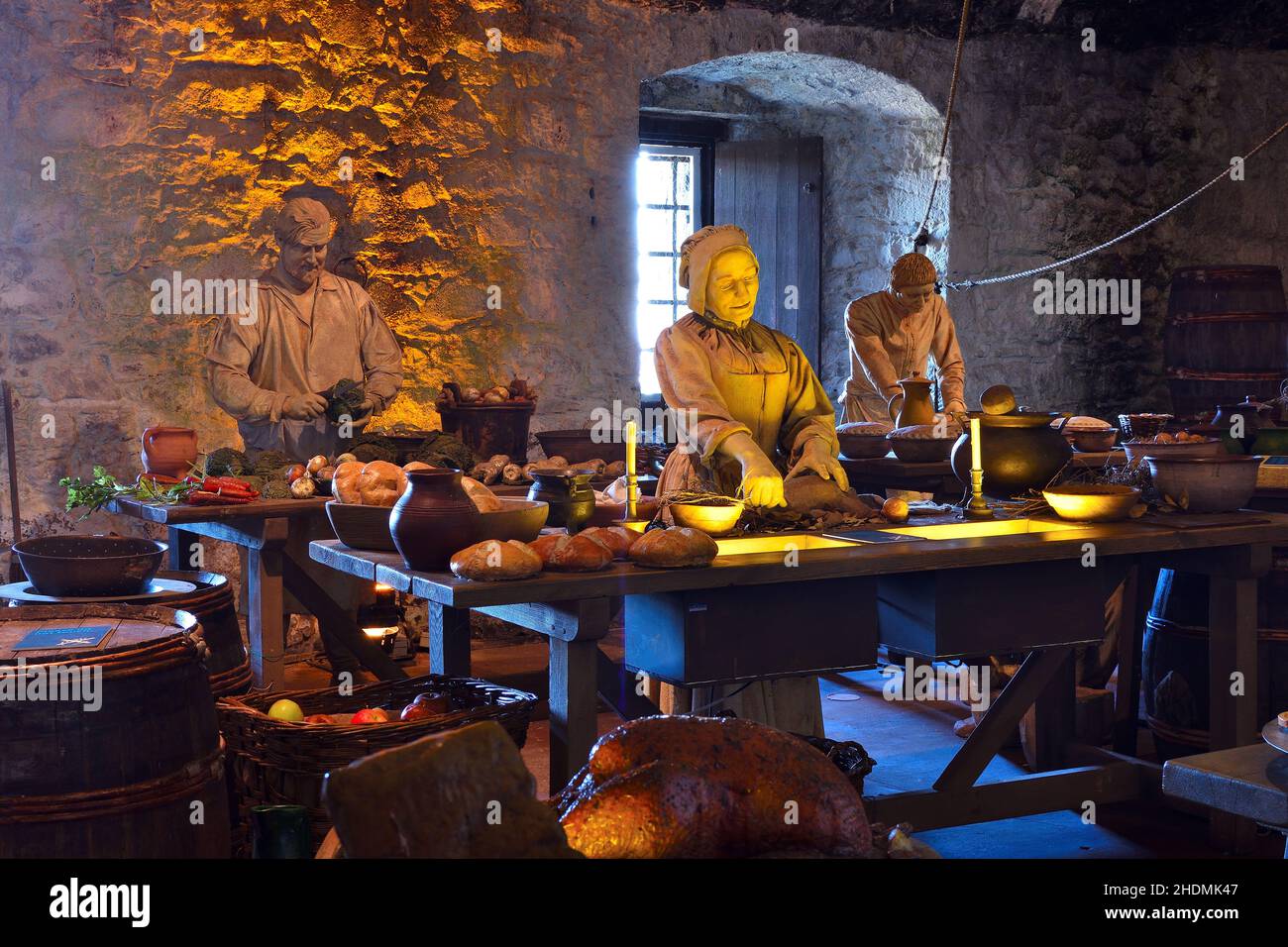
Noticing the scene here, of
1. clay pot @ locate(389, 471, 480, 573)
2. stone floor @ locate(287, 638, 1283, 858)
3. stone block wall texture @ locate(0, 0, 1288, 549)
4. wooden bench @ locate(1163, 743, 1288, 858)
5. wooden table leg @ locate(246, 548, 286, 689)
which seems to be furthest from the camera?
stone block wall texture @ locate(0, 0, 1288, 549)

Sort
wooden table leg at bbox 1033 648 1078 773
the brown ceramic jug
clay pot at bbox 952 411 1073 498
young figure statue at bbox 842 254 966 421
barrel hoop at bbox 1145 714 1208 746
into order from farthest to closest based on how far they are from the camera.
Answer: young figure statue at bbox 842 254 966 421 → the brown ceramic jug → wooden table leg at bbox 1033 648 1078 773 → barrel hoop at bbox 1145 714 1208 746 → clay pot at bbox 952 411 1073 498

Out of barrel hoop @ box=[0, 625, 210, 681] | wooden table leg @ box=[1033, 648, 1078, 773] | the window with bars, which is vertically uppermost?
the window with bars

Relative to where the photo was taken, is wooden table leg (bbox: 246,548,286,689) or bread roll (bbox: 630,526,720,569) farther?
wooden table leg (bbox: 246,548,286,689)

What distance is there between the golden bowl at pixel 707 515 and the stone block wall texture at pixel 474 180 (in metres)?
3.74

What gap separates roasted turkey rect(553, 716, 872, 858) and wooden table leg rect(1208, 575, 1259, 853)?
2861mm

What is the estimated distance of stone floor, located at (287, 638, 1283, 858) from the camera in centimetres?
372

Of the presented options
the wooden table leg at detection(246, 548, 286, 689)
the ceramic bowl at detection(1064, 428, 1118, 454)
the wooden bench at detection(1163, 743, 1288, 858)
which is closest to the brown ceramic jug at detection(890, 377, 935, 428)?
the ceramic bowl at detection(1064, 428, 1118, 454)

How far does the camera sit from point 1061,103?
8.85 m

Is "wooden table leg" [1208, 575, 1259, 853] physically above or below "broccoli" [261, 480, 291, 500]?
below

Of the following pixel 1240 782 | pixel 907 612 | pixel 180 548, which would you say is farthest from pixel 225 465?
pixel 1240 782

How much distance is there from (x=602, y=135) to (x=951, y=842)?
481cm

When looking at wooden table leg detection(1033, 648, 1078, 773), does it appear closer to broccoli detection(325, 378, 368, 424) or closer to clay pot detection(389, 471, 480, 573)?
clay pot detection(389, 471, 480, 573)
